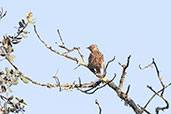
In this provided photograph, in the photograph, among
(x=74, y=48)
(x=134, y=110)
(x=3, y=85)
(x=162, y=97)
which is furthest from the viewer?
(x=74, y=48)

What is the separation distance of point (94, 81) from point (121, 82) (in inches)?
16.4

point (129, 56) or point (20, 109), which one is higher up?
point (129, 56)

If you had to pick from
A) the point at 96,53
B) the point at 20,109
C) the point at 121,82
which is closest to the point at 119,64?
the point at 121,82

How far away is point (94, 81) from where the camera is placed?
17.2 ft

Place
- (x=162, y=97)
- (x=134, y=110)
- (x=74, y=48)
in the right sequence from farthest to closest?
(x=74, y=48)
(x=134, y=110)
(x=162, y=97)

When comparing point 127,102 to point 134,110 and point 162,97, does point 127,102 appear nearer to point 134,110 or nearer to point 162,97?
point 134,110

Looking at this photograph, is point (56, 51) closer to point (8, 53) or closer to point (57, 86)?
point (57, 86)

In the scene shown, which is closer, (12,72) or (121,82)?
(12,72)

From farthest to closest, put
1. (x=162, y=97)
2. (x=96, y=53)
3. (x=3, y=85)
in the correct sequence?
(x=96, y=53), (x=162, y=97), (x=3, y=85)

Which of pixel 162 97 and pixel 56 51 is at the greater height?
pixel 56 51

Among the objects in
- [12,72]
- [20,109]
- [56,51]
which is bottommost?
[20,109]

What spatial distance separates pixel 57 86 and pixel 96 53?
14.1 feet

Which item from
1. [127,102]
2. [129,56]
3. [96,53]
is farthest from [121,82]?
[96,53]

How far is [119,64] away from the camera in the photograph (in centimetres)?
518
